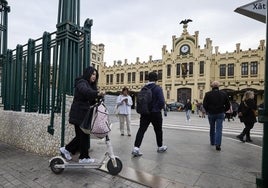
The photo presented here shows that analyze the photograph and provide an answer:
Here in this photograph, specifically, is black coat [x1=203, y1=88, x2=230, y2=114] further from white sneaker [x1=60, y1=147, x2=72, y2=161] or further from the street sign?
white sneaker [x1=60, y1=147, x2=72, y2=161]

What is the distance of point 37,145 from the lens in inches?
192

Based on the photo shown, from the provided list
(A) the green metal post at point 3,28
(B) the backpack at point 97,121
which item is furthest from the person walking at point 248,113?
(A) the green metal post at point 3,28

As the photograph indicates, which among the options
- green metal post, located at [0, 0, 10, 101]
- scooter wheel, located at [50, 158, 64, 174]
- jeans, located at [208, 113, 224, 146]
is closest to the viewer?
scooter wheel, located at [50, 158, 64, 174]

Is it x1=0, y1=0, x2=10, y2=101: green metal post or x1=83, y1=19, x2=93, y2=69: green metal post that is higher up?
x1=0, y1=0, x2=10, y2=101: green metal post

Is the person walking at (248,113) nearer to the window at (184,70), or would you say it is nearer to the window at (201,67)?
the window at (201,67)

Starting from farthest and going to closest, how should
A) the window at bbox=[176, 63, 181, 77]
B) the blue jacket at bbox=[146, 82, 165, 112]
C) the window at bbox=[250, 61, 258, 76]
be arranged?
1. the window at bbox=[176, 63, 181, 77]
2. the window at bbox=[250, 61, 258, 76]
3. the blue jacket at bbox=[146, 82, 165, 112]

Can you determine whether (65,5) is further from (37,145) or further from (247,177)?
(247,177)

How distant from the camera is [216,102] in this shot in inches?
217

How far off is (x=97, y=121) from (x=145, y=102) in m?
1.50

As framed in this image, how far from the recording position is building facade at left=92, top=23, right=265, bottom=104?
1307 inches

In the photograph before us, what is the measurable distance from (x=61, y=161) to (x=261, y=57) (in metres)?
36.1

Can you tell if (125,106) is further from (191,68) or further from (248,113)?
(191,68)

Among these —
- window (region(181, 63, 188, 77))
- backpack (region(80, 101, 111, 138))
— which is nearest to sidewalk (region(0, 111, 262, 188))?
backpack (region(80, 101, 111, 138))

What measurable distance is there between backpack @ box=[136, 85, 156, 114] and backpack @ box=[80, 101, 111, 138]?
1.29m
